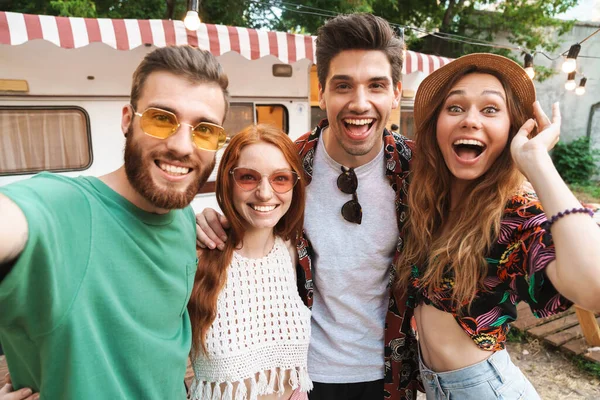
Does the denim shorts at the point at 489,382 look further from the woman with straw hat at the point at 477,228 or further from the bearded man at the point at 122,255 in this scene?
the bearded man at the point at 122,255

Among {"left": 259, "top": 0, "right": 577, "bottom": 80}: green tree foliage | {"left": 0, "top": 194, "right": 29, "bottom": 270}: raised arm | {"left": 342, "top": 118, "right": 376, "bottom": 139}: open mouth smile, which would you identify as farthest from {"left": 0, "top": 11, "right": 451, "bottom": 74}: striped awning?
{"left": 259, "top": 0, "right": 577, "bottom": 80}: green tree foliage

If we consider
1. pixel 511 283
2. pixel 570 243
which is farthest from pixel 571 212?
pixel 511 283

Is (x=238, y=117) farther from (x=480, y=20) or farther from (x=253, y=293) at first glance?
(x=480, y=20)

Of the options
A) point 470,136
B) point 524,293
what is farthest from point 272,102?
point 524,293

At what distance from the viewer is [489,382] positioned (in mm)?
1583

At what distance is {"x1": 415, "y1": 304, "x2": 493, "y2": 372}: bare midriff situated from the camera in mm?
1633

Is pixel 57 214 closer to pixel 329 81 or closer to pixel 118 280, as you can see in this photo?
pixel 118 280

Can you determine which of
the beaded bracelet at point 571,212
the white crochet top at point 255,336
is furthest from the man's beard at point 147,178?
the beaded bracelet at point 571,212

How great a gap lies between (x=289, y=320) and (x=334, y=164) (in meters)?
0.87

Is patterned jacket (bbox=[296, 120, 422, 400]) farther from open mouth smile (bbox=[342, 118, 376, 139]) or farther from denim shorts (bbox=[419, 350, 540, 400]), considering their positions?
denim shorts (bbox=[419, 350, 540, 400])

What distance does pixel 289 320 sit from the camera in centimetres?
178

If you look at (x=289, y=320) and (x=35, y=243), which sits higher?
(x=35, y=243)

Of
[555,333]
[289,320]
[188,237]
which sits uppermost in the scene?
[188,237]

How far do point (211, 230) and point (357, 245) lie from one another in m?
0.75
